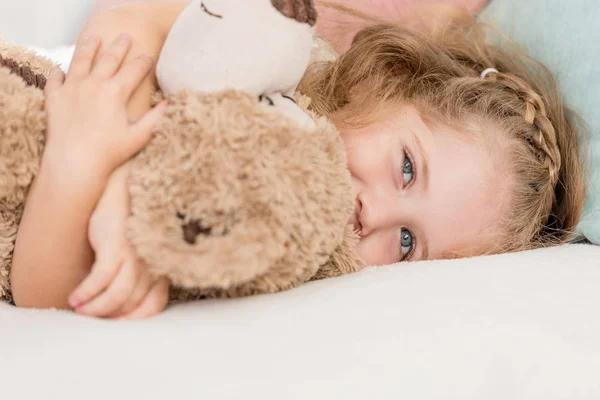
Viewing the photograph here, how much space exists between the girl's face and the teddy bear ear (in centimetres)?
11

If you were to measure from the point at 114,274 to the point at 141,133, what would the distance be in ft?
0.47

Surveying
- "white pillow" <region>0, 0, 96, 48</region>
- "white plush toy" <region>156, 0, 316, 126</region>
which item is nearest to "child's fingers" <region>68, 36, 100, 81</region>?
"white plush toy" <region>156, 0, 316, 126</region>

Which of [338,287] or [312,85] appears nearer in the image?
[338,287]

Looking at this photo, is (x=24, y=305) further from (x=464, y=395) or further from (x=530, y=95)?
(x=530, y=95)

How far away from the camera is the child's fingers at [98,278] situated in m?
0.59

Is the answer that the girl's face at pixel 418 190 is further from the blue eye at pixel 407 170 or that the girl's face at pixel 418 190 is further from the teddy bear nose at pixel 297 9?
the teddy bear nose at pixel 297 9

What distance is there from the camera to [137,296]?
2.01 ft

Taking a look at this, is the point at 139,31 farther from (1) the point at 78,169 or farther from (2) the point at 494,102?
(2) the point at 494,102

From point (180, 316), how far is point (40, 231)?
0.58 ft

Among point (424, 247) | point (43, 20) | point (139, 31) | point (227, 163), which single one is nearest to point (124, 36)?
point (139, 31)

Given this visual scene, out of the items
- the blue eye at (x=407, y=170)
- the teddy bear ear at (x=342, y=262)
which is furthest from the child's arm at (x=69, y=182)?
the blue eye at (x=407, y=170)

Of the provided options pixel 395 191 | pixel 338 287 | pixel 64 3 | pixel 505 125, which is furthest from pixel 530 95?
pixel 64 3

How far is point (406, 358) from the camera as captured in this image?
55cm

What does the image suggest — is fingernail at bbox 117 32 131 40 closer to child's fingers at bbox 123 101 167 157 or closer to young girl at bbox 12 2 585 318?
young girl at bbox 12 2 585 318
